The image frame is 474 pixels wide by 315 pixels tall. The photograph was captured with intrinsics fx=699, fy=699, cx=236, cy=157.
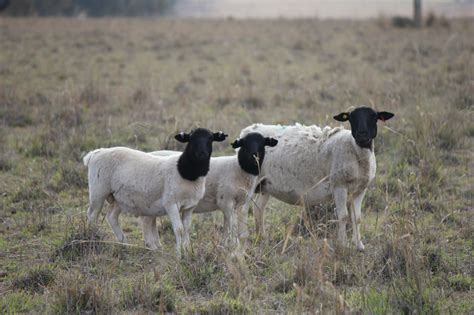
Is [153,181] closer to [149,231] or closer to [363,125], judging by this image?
[149,231]

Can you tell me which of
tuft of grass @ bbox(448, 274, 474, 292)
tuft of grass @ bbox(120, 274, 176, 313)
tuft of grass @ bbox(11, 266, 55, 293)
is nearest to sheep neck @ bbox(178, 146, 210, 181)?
tuft of grass @ bbox(120, 274, 176, 313)

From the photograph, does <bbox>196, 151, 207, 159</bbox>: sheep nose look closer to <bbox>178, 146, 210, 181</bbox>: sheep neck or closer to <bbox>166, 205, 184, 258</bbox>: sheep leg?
<bbox>178, 146, 210, 181</bbox>: sheep neck

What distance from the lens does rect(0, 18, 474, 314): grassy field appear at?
19.3 feet

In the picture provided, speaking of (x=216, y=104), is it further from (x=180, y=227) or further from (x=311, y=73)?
(x=180, y=227)

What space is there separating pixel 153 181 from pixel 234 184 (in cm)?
91

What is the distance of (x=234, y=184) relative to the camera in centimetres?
782

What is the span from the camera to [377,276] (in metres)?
6.04

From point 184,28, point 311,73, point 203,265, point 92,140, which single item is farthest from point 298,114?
point 184,28

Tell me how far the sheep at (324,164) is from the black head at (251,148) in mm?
226

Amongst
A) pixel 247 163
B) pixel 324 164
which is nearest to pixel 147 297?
pixel 247 163

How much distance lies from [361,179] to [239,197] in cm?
137

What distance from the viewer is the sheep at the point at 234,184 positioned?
7773 mm

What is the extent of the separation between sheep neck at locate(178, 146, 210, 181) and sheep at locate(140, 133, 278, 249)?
1.67ft

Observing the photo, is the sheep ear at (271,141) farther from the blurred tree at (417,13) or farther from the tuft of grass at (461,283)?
the blurred tree at (417,13)
